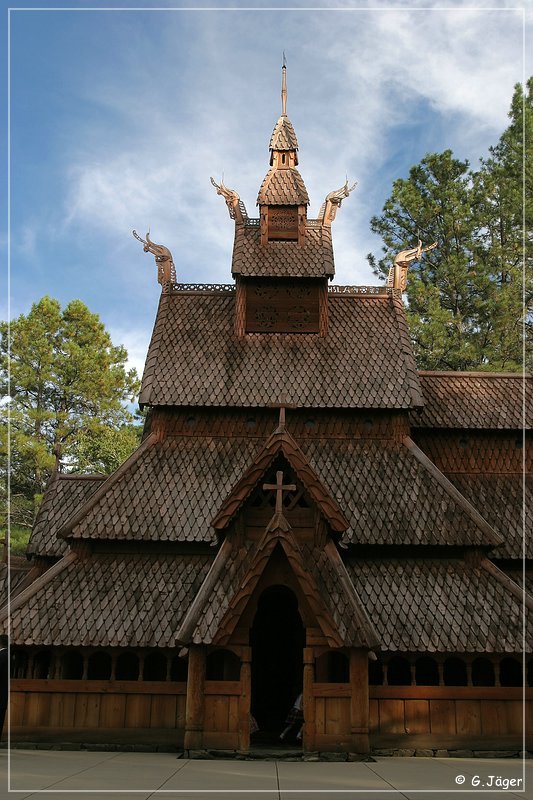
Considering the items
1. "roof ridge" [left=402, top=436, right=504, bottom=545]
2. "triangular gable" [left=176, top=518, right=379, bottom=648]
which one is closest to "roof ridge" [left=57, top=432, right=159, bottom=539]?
"triangular gable" [left=176, top=518, right=379, bottom=648]

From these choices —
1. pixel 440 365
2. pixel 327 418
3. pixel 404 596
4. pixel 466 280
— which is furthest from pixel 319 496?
pixel 466 280

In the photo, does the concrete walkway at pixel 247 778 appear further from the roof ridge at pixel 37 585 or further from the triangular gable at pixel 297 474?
the triangular gable at pixel 297 474

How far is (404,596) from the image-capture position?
12773mm

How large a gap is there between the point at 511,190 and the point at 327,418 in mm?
18774

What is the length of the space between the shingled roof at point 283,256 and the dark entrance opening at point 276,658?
8443 millimetres

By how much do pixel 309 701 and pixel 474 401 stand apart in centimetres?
981

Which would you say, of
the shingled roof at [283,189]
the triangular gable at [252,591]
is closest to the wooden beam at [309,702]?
the triangular gable at [252,591]

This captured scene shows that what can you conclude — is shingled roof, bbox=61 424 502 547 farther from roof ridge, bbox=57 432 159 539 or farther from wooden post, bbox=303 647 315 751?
wooden post, bbox=303 647 315 751

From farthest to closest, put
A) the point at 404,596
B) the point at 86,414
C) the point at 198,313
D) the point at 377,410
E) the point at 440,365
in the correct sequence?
the point at 86,414 < the point at 440,365 < the point at 198,313 < the point at 377,410 < the point at 404,596

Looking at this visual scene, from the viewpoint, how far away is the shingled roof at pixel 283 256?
17906 millimetres

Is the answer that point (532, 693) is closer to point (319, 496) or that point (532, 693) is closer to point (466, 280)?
point (319, 496)

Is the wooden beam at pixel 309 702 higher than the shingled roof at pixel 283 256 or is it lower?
lower

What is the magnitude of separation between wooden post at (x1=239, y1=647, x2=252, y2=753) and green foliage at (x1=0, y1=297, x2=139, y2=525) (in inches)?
852

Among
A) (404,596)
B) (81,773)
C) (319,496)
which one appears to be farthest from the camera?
(404,596)
